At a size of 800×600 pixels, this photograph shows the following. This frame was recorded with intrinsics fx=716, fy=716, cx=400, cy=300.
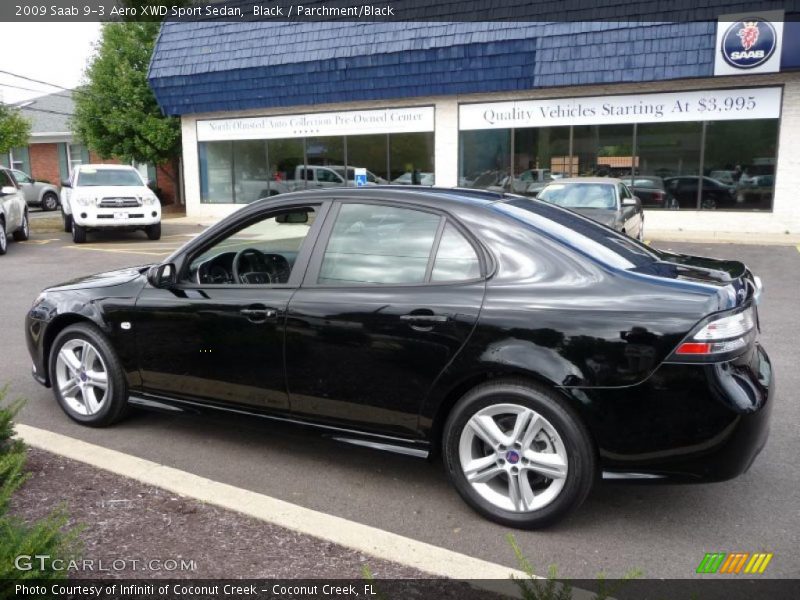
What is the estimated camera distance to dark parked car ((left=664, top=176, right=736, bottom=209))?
17016 millimetres

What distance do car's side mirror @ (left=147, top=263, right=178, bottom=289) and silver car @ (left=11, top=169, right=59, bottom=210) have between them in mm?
27637

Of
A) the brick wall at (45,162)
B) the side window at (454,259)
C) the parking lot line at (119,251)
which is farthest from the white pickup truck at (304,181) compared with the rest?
the side window at (454,259)

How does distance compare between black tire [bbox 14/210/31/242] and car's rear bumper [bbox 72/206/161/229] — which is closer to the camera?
car's rear bumper [bbox 72/206/161/229]

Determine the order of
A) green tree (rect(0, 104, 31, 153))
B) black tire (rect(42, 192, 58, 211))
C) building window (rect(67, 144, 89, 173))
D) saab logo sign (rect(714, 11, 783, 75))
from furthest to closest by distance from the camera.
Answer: building window (rect(67, 144, 89, 173)) → black tire (rect(42, 192, 58, 211)) → green tree (rect(0, 104, 31, 153)) → saab logo sign (rect(714, 11, 783, 75))

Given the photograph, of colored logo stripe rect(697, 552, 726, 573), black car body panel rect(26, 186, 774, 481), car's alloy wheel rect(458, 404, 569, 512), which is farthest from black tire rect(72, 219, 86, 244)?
colored logo stripe rect(697, 552, 726, 573)

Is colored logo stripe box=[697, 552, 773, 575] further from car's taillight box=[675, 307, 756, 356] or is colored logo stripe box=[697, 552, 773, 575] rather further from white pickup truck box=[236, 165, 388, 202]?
white pickup truck box=[236, 165, 388, 202]

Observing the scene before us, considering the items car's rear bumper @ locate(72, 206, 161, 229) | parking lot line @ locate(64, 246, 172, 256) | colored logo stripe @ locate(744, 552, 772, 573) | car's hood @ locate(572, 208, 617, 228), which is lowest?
colored logo stripe @ locate(744, 552, 772, 573)

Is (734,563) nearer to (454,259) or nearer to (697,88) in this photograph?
(454,259)

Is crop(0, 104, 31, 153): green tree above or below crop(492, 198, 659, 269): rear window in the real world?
above

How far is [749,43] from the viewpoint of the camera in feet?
49.8

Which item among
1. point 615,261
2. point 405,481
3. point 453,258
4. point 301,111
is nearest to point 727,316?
point 615,261

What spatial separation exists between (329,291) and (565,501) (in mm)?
1565

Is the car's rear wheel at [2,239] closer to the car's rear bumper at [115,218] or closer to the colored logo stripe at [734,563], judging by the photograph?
the car's rear bumper at [115,218]

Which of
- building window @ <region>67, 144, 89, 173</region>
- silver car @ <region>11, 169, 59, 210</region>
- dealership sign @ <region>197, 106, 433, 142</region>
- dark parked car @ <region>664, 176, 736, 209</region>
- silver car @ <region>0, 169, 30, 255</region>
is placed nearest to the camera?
silver car @ <region>0, 169, 30, 255</region>
